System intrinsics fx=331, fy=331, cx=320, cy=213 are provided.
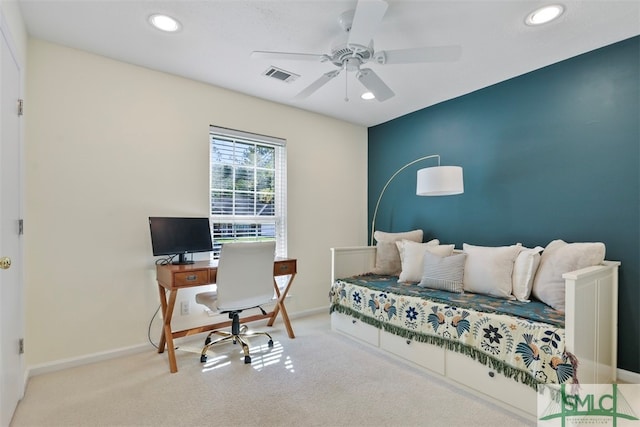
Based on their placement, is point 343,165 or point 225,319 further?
point 343,165

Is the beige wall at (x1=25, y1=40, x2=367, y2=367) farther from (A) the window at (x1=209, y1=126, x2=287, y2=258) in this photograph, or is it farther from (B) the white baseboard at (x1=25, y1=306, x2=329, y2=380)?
(A) the window at (x1=209, y1=126, x2=287, y2=258)

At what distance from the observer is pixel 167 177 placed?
2998 mm

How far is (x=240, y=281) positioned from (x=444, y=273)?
1.70 m

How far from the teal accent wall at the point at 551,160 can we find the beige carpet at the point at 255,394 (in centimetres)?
154

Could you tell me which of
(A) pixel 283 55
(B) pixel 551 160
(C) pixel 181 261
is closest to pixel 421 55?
(A) pixel 283 55

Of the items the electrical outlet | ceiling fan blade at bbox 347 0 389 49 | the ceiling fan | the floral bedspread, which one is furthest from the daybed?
ceiling fan blade at bbox 347 0 389 49

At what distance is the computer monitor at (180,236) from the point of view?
107 inches

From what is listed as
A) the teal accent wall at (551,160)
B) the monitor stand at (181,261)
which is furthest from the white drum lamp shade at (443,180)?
the monitor stand at (181,261)

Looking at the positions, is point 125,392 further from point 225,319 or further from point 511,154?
point 511,154

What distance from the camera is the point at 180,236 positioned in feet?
9.41

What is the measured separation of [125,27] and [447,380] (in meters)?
3.33

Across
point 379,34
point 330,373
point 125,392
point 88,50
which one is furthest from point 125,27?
point 330,373

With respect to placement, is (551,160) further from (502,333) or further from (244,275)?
(244,275)

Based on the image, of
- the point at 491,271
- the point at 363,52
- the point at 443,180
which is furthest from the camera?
the point at 443,180
